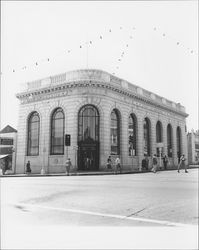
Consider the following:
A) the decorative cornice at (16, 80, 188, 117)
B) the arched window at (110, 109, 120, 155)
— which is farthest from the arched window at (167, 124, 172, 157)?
the arched window at (110, 109, 120, 155)

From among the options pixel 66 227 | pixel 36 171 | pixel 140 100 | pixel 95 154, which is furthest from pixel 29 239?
pixel 140 100

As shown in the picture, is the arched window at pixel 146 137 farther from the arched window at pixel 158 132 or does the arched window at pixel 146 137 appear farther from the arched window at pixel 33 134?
the arched window at pixel 33 134

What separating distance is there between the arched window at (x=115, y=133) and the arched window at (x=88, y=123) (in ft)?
6.81

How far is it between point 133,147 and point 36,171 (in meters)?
10.7

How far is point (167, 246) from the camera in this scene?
4707mm

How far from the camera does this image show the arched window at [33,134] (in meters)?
32.3

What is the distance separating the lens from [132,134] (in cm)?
3419

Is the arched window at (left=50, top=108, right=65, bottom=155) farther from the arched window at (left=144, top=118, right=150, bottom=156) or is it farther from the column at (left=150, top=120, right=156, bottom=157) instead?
the column at (left=150, top=120, right=156, bottom=157)

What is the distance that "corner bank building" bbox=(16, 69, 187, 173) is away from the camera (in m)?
29.3

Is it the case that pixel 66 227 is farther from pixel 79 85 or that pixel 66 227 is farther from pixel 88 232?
pixel 79 85

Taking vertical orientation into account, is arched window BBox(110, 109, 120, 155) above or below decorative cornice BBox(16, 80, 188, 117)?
below

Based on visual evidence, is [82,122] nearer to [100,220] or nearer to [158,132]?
[158,132]

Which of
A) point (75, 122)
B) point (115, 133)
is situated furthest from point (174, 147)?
point (75, 122)

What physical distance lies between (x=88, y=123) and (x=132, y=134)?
6.64 metres
